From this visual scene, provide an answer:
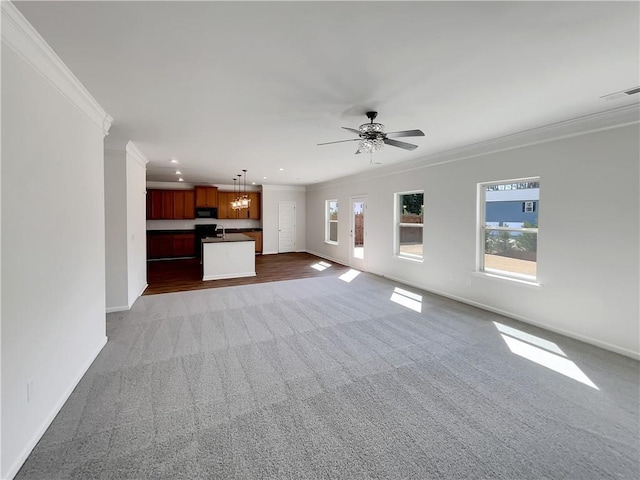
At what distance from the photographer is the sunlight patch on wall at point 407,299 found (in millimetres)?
4523

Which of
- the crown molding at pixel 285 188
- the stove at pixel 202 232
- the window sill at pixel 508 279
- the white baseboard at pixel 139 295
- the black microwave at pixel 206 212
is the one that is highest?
the crown molding at pixel 285 188

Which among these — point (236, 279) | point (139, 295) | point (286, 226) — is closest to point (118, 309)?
point (139, 295)

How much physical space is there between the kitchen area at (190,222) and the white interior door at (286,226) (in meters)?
0.77

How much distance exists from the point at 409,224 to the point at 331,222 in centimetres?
357

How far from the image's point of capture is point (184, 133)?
384cm

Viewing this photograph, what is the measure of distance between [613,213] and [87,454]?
4995mm

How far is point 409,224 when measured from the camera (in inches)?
237

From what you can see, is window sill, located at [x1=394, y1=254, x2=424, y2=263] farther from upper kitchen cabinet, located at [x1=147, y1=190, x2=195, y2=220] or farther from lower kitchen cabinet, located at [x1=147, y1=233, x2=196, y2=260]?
upper kitchen cabinet, located at [x1=147, y1=190, x2=195, y2=220]

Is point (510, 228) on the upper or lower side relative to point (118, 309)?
upper

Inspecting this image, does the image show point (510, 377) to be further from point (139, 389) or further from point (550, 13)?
point (139, 389)

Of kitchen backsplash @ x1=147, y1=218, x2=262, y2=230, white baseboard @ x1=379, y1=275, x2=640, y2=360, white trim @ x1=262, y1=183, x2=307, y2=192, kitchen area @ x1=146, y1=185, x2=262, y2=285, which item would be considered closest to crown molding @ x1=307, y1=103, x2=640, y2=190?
white baseboard @ x1=379, y1=275, x2=640, y2=360

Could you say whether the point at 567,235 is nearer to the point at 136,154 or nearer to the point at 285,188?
the point at 136,154

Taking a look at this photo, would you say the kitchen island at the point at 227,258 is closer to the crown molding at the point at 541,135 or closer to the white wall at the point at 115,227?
the white wall at the point at 115,227

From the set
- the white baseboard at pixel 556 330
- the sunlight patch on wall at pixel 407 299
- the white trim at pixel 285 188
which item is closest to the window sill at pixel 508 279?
the white baseboard at pixel 556 330
